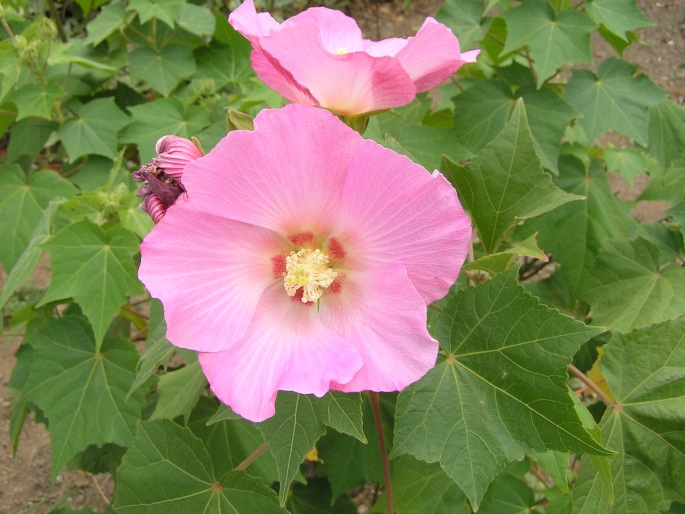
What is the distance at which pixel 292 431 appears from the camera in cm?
101

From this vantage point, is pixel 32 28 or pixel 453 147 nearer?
pixel 453 147

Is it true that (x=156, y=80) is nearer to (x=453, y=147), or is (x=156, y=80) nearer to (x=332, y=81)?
(x=453, y=147)

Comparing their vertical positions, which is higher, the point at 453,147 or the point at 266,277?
the point at 266,277

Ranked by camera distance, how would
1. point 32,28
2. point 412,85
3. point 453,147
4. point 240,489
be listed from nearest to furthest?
1. point 412,85
2. point 240,489
3. point 453,147
4. point 32,28

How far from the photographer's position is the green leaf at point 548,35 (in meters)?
1.90

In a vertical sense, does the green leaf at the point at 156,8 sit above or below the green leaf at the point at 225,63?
above

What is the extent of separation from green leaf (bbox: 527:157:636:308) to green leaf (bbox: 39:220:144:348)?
118cm

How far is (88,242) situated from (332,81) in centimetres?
93

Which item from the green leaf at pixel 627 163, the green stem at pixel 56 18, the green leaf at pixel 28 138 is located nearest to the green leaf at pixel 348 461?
the green leaf at pixel 28 138

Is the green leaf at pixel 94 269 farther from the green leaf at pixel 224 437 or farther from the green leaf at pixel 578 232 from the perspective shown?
the green leaf at pixel 578 232

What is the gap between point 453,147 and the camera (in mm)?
1902

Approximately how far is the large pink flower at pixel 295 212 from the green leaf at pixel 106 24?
1.71 metres

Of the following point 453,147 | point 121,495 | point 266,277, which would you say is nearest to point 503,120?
point 453,147

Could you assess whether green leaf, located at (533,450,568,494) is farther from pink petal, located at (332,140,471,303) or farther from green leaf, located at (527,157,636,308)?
green leaf, located at (527,157,636,308)
